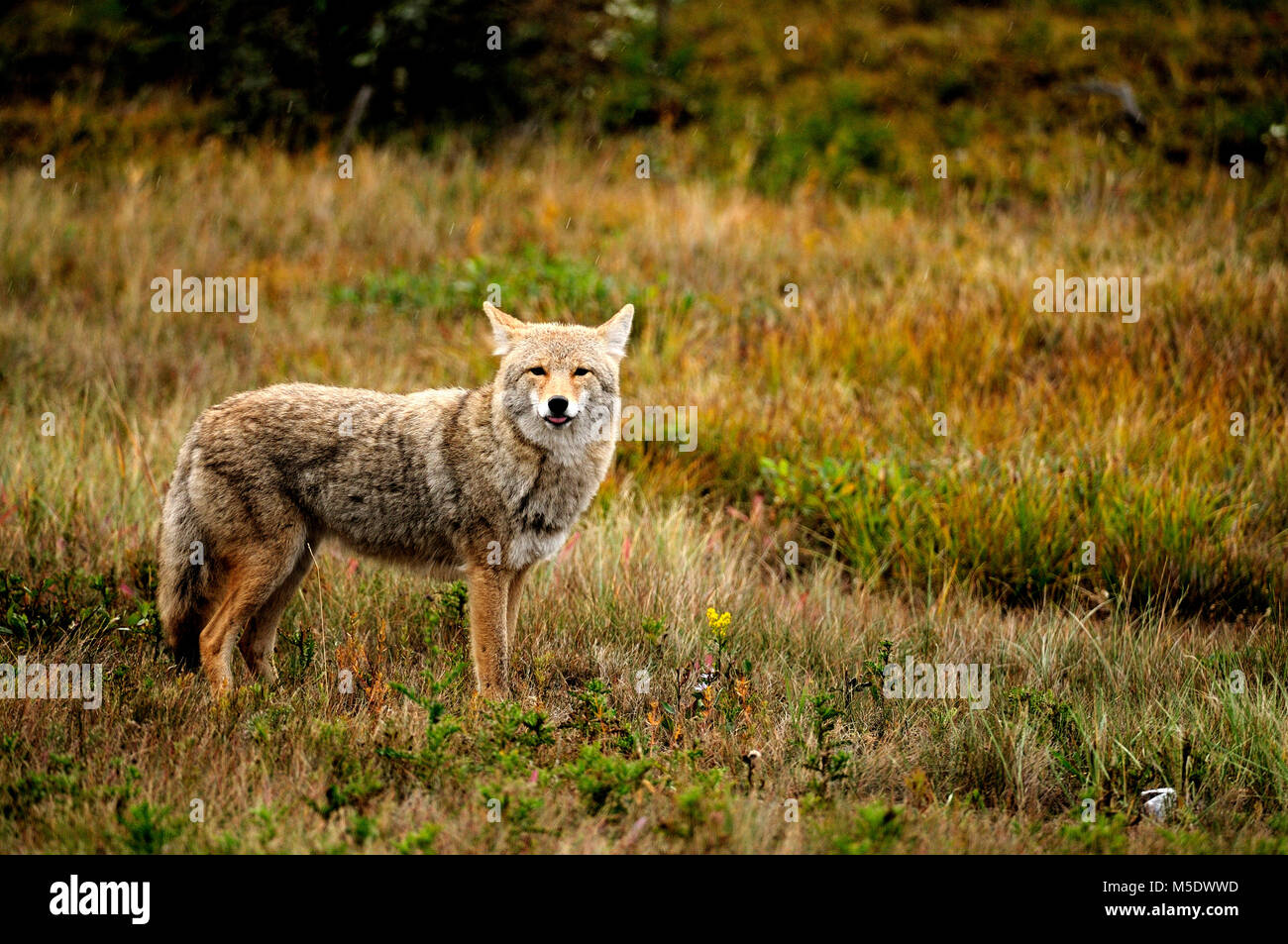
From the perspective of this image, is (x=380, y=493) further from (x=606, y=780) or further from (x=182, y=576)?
(x=606, y=780)

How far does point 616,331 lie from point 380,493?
4.81 ft

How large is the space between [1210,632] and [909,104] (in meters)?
10.9

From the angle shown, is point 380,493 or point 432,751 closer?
point 432,751

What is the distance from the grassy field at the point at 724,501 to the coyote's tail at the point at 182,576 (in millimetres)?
192

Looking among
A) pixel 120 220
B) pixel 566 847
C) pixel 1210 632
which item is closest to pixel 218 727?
pixel 566 847

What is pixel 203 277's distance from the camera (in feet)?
32.6

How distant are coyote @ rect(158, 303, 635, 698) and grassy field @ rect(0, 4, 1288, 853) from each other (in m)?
0.30

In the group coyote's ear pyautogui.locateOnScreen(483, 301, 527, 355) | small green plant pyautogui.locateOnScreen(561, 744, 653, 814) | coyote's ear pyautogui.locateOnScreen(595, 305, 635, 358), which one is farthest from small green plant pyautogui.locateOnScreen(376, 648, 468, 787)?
coyote's ear pyautogui.locateOnScreen(595, 305, 635, 358)

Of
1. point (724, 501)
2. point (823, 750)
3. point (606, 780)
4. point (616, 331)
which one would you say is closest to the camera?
point (606, 780)

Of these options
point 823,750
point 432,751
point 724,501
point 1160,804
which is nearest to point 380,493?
point 432,751

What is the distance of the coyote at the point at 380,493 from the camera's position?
4.50 metres

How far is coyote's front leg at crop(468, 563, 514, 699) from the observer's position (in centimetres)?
450

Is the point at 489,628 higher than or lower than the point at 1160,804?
higher

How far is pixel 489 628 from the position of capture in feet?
14.9
